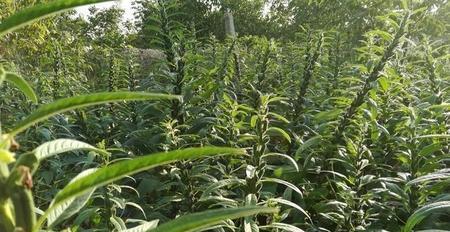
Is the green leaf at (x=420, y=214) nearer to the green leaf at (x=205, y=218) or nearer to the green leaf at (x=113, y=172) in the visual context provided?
the green leaf at (x=205, y=218)

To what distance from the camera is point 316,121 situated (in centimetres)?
342

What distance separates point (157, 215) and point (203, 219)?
1.89 metres

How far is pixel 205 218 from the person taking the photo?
85cm

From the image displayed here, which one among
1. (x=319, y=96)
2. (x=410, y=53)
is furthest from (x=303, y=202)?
(x=410, y=53)

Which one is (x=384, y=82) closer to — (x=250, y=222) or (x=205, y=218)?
(x=250, y=222)

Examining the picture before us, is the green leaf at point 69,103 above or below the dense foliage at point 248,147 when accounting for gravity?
above

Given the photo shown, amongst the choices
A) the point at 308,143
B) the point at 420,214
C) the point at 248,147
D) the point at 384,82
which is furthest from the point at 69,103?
the point at 384,82

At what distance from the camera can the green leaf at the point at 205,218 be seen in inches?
33.2

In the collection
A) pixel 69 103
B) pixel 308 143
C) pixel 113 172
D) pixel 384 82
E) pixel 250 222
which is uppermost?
pixel 69 103

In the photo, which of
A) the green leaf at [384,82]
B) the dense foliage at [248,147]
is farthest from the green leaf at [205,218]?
the green leaf at [384,82]

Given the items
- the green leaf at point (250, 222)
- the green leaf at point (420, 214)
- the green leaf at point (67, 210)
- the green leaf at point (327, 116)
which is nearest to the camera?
the green leaf at point (67, 210)

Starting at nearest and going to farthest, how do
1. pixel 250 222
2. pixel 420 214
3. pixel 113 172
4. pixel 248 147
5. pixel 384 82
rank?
1. pixel 113 172
2. pixel 420 214
3. pixel 250 222
4. pixel 248 147
5. pixel 384 82

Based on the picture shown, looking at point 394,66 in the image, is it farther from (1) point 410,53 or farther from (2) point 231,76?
(2) point 231,76

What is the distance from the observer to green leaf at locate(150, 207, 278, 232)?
0.84 meters
